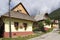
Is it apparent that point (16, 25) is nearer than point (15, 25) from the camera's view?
No

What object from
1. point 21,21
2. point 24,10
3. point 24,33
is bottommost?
point 24,33

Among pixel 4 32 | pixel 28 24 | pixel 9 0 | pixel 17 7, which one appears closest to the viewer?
pixel 9 0

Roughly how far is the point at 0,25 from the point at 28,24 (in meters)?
6.86

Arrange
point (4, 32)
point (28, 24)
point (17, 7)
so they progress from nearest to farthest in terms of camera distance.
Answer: point (4, 32) → point (28, 24) → point (17, 7)

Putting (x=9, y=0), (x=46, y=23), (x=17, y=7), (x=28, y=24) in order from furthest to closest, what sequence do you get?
(x=46, y=23) < (x=17, y=7) < (x=28, y=24) < (x=9, y=0)

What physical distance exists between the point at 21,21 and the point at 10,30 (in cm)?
531

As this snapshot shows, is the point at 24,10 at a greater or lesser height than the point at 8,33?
greater

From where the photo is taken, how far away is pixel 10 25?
3025 cm

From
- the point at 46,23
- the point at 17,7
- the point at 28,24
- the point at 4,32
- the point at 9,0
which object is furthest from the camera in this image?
the point at 46,23

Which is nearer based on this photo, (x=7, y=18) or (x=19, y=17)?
(x=7, y=18)

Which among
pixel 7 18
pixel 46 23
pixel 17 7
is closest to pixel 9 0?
pixel 7 18

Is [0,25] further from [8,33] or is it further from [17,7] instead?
[17,7]

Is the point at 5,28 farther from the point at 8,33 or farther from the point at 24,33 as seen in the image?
the point at 24,33

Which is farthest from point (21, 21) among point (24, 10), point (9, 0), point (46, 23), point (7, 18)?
point (46, 23)
